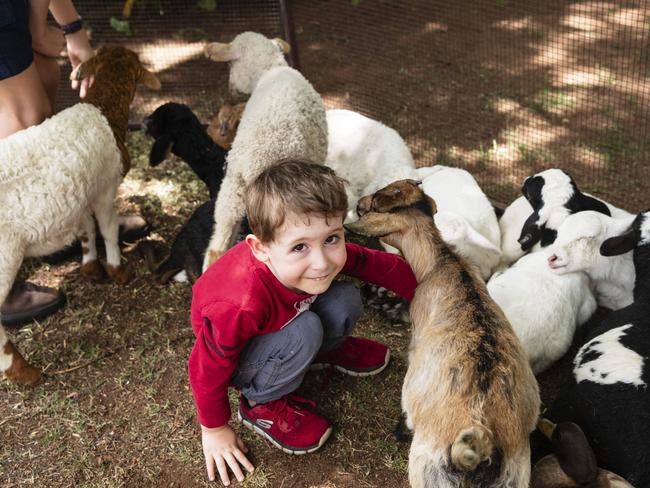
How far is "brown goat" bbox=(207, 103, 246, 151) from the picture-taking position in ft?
15.7

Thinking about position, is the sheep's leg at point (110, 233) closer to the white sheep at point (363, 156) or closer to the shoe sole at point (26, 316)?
the shoe sole at point (26, 316)

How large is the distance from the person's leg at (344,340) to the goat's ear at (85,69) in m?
2.36

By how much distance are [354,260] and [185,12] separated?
19.1ft

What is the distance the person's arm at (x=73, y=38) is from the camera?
4.07 m

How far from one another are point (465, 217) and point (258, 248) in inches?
74.9

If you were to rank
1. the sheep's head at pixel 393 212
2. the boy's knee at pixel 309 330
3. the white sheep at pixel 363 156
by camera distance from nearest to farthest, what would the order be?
the boy's knee at pixel 309 330 → the sheep's head at pixel 393 212 → the white sheep at pixel 363 156

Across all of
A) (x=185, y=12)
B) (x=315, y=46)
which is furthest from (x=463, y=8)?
(x=185, y=12)

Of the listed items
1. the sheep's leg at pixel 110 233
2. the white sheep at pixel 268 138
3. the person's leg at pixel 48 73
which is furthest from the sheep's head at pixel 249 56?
the sheep's leg at pixel 110 233

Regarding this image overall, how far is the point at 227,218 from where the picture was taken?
12.3 feet

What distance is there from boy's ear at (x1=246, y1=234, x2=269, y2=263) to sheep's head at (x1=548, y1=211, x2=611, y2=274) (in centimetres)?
185

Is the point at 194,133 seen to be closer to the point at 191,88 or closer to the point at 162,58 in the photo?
the point at 191,88

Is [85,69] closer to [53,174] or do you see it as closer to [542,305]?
[53,174]

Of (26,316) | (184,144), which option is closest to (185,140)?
(184,144)

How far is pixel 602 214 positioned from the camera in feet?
12.6
